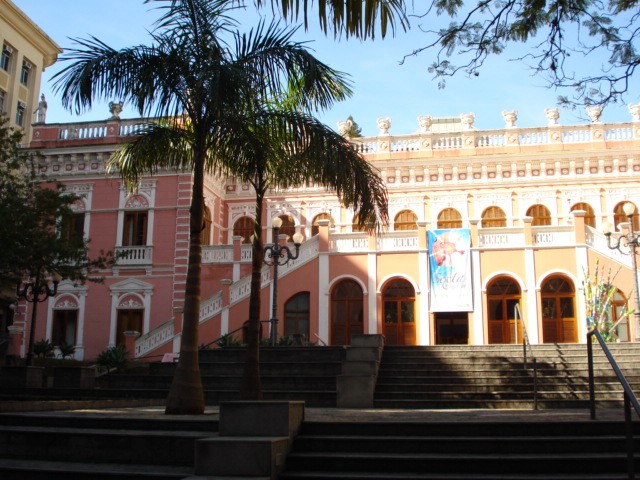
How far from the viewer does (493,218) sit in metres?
29.9

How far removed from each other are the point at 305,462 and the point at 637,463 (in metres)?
3.01

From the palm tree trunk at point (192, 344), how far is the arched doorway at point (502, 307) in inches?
707

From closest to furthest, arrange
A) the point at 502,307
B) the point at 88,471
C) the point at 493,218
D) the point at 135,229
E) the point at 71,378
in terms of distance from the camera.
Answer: the point at 88,471 < the point at 71,378 < the point at 502,307 < the point at 135,229 < the point at 493,218

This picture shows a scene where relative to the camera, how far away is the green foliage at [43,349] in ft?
82.4

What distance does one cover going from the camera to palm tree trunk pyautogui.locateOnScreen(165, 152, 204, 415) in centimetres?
980

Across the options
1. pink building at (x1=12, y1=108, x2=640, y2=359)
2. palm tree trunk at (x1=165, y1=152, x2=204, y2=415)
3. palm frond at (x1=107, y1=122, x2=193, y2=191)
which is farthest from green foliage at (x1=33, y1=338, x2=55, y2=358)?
palm tree trunk at (x1=165, y1=152, x2=204, y2=415)

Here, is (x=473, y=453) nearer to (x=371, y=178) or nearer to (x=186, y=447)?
(x=186, y=447)

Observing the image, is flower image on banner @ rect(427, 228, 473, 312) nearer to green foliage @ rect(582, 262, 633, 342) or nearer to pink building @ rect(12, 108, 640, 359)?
pink building @ rect(12, 108, 640, 359)

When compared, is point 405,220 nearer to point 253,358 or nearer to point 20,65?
point 253,358

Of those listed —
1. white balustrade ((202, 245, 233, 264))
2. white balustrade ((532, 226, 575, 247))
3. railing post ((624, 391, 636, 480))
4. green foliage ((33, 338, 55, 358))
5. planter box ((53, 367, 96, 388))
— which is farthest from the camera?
white balustrade ((202, 245, 233, 264))

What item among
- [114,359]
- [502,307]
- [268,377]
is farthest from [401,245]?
[268,377]

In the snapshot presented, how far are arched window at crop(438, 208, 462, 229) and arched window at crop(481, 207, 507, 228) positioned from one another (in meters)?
1.04

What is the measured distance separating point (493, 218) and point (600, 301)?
7.59 meters

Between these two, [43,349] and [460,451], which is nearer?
[460,451]
